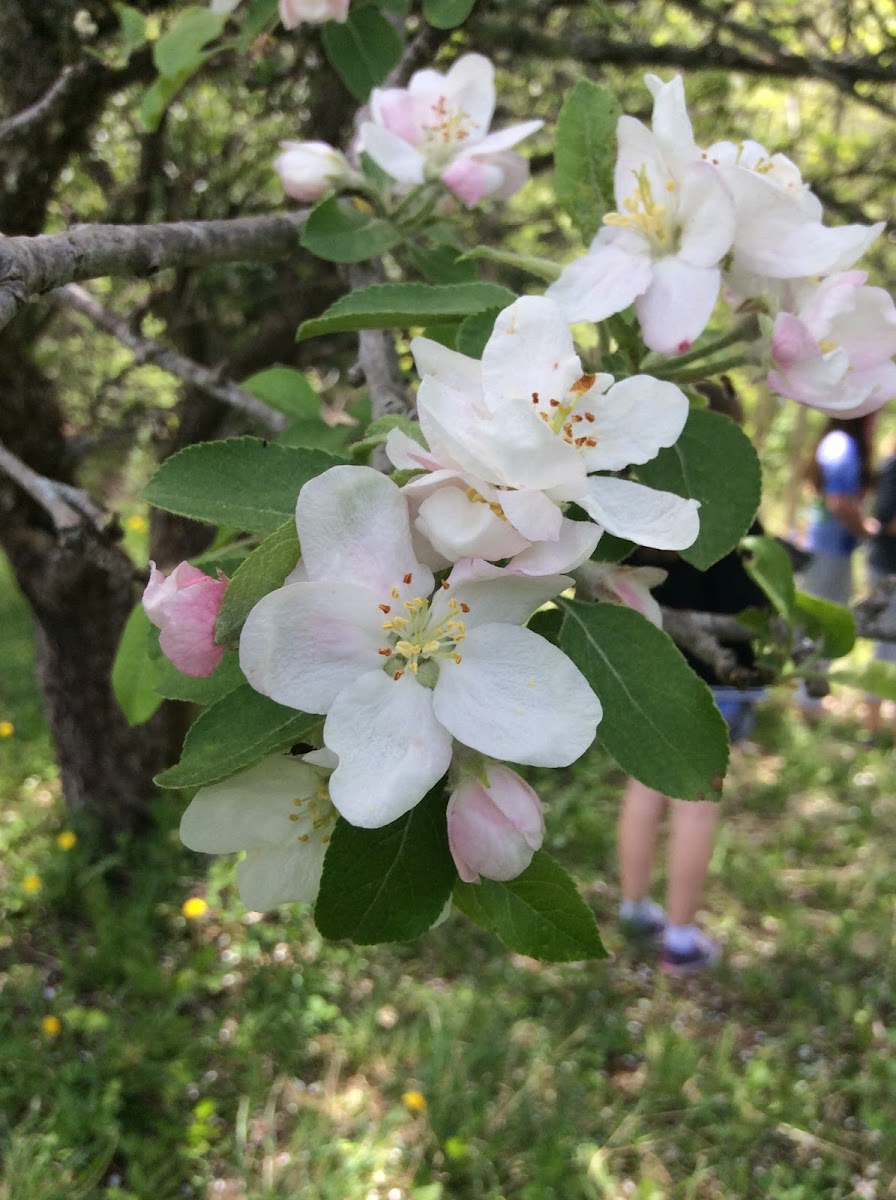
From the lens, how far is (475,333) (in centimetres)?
74

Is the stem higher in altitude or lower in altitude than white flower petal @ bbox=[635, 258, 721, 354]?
lower

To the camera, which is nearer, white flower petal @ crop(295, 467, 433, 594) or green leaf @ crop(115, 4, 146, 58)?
white flower petal @ crop(295, 467, 433, 594)

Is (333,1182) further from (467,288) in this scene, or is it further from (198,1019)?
(467,288)

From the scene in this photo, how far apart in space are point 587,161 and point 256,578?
52 cm

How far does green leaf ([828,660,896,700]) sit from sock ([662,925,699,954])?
1987 millimetres

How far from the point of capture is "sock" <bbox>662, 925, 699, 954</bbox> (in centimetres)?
285

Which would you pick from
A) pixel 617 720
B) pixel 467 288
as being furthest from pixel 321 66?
pixel 617 720

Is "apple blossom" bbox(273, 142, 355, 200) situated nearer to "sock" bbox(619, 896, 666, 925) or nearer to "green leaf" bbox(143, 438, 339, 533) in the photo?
"green leaf" bbox(143, 438, 339, 533)

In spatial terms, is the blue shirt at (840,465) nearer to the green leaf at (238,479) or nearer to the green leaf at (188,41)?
the green leaf at (188,41)

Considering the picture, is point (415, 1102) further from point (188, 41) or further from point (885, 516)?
point (885, 516)

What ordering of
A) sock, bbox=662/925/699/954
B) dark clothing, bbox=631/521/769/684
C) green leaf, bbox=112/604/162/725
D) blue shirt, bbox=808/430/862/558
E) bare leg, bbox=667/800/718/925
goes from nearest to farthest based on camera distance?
green leaf, bbox=112/604/162/725, dark clothing, bbox=631/521/769/684, bare leg, bbox=667/800/718/925, sock, bbox=662/925/699/954, blue shirt, bbox=808/430/862/558

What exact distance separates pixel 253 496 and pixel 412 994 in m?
2.29

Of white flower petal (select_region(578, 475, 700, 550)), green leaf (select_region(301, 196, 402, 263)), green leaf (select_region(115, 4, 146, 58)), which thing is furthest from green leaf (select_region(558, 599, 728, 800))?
green leaf (select_region(115, 4, 146, 58))

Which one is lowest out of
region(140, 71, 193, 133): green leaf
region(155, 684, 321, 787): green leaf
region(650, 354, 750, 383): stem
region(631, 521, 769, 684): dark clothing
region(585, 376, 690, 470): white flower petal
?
region(631, 521, 769, 684): dark clothing
